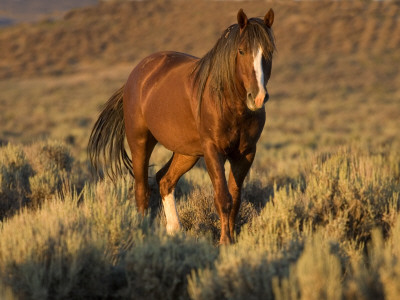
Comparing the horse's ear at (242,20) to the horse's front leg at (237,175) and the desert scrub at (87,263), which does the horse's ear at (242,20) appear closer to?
the horse's front leg at (237,175)

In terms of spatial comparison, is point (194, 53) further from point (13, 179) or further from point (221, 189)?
point (221, 189)

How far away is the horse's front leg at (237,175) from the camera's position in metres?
5.07

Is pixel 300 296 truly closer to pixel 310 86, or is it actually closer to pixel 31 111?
pixel 31 111

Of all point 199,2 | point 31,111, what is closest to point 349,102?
point 31,111

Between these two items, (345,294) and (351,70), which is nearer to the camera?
(345,294)

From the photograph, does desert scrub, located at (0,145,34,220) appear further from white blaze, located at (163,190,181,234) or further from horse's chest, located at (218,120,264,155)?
horse's chest, located at (218,120,264,155)

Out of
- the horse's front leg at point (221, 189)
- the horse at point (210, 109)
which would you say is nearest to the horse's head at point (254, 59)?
the horse at point (210, 109)

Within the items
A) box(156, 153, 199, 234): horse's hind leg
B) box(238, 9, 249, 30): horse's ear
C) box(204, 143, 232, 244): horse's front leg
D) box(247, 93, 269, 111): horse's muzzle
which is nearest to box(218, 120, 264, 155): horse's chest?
box(204, 143, 232, 244): horse's front leg

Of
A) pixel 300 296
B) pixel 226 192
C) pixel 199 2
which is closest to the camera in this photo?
pixel 300 296

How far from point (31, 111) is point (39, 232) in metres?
29.1

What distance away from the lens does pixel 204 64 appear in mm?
5004

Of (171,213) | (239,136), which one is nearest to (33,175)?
(171,213)

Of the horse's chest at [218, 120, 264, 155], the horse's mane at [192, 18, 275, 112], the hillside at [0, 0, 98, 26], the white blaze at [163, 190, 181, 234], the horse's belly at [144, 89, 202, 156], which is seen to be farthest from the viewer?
the hillside at [0, 0, 98, 26]

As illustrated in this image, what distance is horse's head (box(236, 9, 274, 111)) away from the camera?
423 cm
